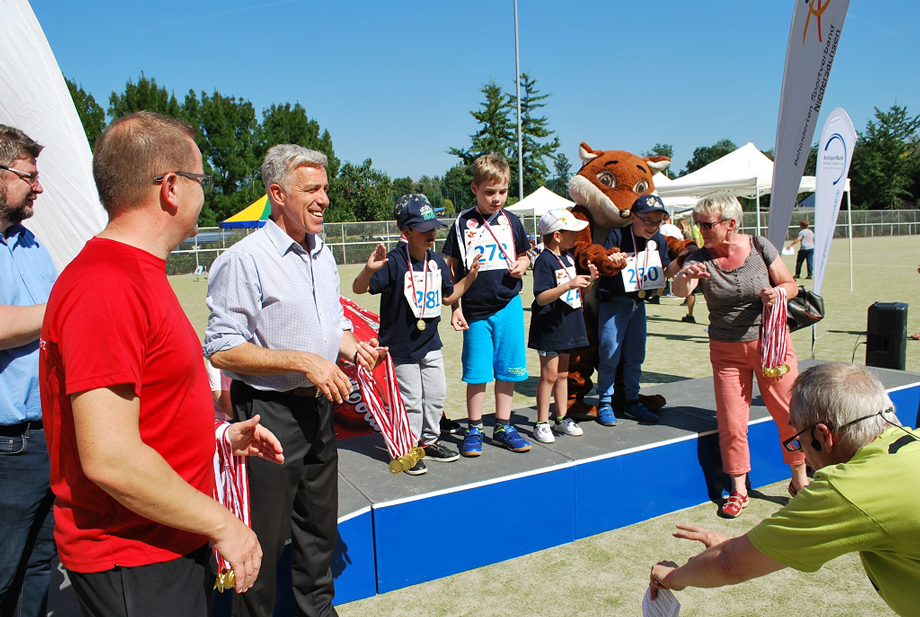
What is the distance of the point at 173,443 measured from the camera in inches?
56.2

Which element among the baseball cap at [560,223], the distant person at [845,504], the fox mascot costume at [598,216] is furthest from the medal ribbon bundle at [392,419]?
the fox mascot costume at [598,216]

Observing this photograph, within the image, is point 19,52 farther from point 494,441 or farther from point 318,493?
point 494,441

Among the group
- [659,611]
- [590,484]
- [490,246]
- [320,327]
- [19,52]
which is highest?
[19,52]

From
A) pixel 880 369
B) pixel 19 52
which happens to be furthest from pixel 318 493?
pixel 880 369

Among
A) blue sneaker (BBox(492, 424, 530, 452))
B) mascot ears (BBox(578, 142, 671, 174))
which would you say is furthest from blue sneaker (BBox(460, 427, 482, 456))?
mascot ears (BBox(578, 142, 671, 174))

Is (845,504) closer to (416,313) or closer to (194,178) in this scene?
(194,178)

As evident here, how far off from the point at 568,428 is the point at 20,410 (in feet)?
9.93

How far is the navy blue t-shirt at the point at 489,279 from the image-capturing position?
153 inches

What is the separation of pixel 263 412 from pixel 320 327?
37 centimetres

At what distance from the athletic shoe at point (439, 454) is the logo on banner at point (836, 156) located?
4869 millimetres

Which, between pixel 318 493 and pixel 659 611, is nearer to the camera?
pixel 659 611

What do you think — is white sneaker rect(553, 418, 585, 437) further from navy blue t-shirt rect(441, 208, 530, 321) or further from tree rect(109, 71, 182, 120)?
tree rect(109, 71, 182, 120)

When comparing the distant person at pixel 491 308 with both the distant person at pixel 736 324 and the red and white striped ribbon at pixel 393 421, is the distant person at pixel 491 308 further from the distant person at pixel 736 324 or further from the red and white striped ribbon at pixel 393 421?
the distant person at pixel 736 324

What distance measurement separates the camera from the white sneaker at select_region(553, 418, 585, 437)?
4.05 m
